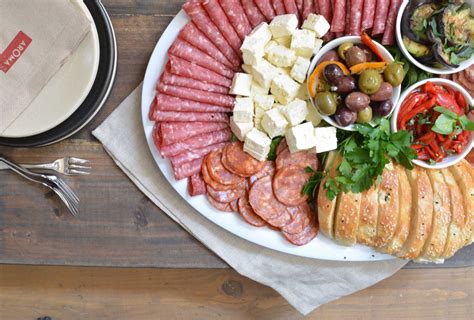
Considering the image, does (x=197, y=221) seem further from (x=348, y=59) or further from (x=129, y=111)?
(x=348, y=59)

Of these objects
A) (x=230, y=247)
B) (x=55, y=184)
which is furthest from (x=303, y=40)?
(x=55, y=184)

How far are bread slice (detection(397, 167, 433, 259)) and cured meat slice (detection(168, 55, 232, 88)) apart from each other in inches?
30.5

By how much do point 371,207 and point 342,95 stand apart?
0.40m

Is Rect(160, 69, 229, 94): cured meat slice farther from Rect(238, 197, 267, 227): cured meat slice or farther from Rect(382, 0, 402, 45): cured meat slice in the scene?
Rect(382, 0, 402, 45): cured meat slice

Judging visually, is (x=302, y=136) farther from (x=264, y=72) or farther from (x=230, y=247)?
(x=230, y=247)

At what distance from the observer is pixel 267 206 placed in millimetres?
1664

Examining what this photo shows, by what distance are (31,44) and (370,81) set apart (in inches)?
45.7

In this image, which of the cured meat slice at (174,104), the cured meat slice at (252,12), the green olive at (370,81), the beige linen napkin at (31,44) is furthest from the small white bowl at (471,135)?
the beige linen napkin at (31,44)

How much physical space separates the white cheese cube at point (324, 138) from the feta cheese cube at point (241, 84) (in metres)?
0.28

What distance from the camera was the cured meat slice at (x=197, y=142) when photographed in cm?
161

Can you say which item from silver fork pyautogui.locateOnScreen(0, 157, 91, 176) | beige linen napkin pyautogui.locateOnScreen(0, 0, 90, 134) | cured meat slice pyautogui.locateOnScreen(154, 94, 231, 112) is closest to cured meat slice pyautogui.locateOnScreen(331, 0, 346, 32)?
cured meat slice pyautogui.locateOnScreen(154, 94, 231, 112)

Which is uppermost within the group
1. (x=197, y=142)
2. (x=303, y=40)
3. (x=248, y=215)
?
(x=303, y=40)

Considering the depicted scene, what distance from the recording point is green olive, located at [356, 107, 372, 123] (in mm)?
1532

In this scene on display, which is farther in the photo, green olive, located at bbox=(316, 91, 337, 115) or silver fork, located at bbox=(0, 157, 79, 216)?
silver fork, located at bbox=(0, 157, 79, 216)
